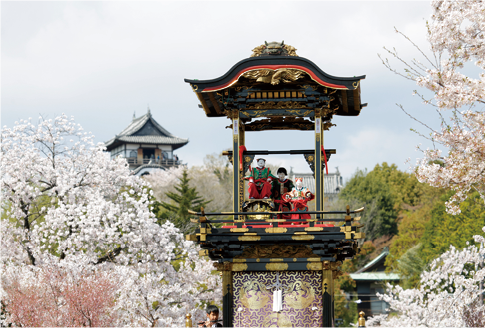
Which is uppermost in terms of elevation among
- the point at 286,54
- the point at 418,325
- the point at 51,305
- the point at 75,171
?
the point at 286,54

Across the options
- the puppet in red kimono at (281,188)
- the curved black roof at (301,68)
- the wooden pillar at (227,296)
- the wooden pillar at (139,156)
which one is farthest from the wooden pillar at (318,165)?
the wooden pillar at (139,156)

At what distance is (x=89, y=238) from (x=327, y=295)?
403 inches

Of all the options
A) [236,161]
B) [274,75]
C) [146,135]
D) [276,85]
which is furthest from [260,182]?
[146,135]

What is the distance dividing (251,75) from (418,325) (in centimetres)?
1448

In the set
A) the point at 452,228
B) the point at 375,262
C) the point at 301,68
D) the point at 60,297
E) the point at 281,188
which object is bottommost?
the point at 375,262

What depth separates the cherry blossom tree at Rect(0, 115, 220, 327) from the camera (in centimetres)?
1909

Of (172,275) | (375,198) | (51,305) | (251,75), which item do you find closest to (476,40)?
(251,75)

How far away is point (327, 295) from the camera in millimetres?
11852

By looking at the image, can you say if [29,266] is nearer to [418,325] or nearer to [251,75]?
[251,75]

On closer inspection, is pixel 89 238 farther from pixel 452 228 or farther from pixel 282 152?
pixel 452 228

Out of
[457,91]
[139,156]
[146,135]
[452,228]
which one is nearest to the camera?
[457,91]

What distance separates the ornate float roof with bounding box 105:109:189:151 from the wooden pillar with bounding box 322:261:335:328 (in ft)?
201

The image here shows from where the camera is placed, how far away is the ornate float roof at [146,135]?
7194cm

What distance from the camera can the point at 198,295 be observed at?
70.1 feet
